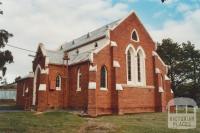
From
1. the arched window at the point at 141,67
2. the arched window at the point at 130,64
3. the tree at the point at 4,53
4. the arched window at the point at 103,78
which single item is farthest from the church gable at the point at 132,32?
the tree at the point at 4,53

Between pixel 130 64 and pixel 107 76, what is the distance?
4025 millimetres

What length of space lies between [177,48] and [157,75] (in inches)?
1265

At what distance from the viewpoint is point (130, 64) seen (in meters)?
33.9

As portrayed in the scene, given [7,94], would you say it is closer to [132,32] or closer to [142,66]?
[142,66]

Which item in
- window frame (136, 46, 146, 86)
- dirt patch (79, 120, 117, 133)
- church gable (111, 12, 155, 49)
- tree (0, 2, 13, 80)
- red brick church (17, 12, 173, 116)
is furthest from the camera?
window frame (136, 46, 146, 86)

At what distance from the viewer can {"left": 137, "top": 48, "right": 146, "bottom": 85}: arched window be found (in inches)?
1357

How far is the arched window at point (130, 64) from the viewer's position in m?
33.3

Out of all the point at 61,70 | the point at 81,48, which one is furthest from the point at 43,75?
the point at 81,48

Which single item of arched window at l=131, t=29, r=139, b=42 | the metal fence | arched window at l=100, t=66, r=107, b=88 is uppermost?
arched window at l=131, t=29, r=139, b=42

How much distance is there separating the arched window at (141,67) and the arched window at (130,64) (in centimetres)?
91

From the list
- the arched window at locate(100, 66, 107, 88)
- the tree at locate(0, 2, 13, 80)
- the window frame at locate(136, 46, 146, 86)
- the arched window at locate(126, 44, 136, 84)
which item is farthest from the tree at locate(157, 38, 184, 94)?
the tree at locate(0, 2, 13, 80)

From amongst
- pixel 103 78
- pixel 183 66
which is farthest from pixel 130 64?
pixel 183 66

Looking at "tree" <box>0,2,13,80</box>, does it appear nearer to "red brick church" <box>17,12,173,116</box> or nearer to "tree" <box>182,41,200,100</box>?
"red brick church" <box>17,12,173,116</box>

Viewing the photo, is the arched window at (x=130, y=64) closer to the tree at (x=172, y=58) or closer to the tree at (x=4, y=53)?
the tree at (x=4, y=53)
